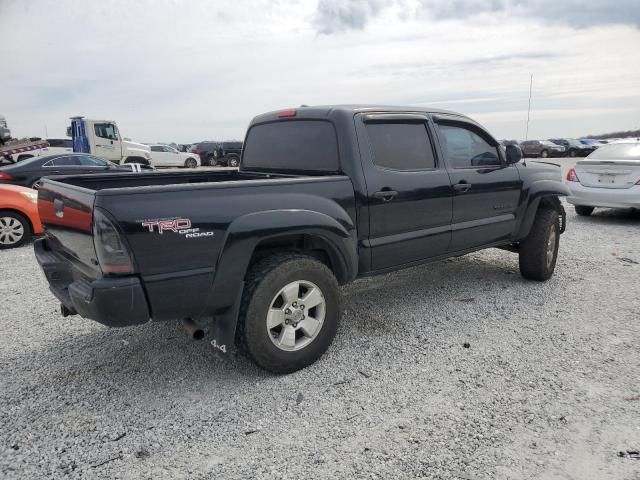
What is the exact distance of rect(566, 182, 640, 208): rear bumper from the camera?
8523 mm

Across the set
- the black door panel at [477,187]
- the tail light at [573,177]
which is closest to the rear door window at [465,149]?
the black door panel at [477,187]

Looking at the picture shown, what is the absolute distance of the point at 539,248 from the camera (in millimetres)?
5141

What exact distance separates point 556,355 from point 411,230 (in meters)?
1.42

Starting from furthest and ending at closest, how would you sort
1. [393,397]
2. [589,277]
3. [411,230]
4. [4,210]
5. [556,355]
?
[4,210]
[589,277]
[411,230]
[556,355]
[393,397]

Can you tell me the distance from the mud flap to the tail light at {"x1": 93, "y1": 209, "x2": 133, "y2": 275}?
68 cm

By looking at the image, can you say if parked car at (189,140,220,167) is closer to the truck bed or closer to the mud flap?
the truck bed

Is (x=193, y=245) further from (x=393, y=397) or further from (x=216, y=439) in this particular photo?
(x=393, y=397)

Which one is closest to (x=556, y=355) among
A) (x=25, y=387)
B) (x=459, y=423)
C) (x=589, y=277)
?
(x=459, y=423)

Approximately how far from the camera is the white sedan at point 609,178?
8531 millimetres

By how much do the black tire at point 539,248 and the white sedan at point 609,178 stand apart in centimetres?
437

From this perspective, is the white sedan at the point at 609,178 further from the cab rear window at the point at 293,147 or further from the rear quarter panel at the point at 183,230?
the rear quarter panel at the point at 183,230

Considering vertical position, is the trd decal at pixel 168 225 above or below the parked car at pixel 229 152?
above

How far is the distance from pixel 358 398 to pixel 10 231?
6622mm

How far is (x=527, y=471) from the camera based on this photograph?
2.34 m
